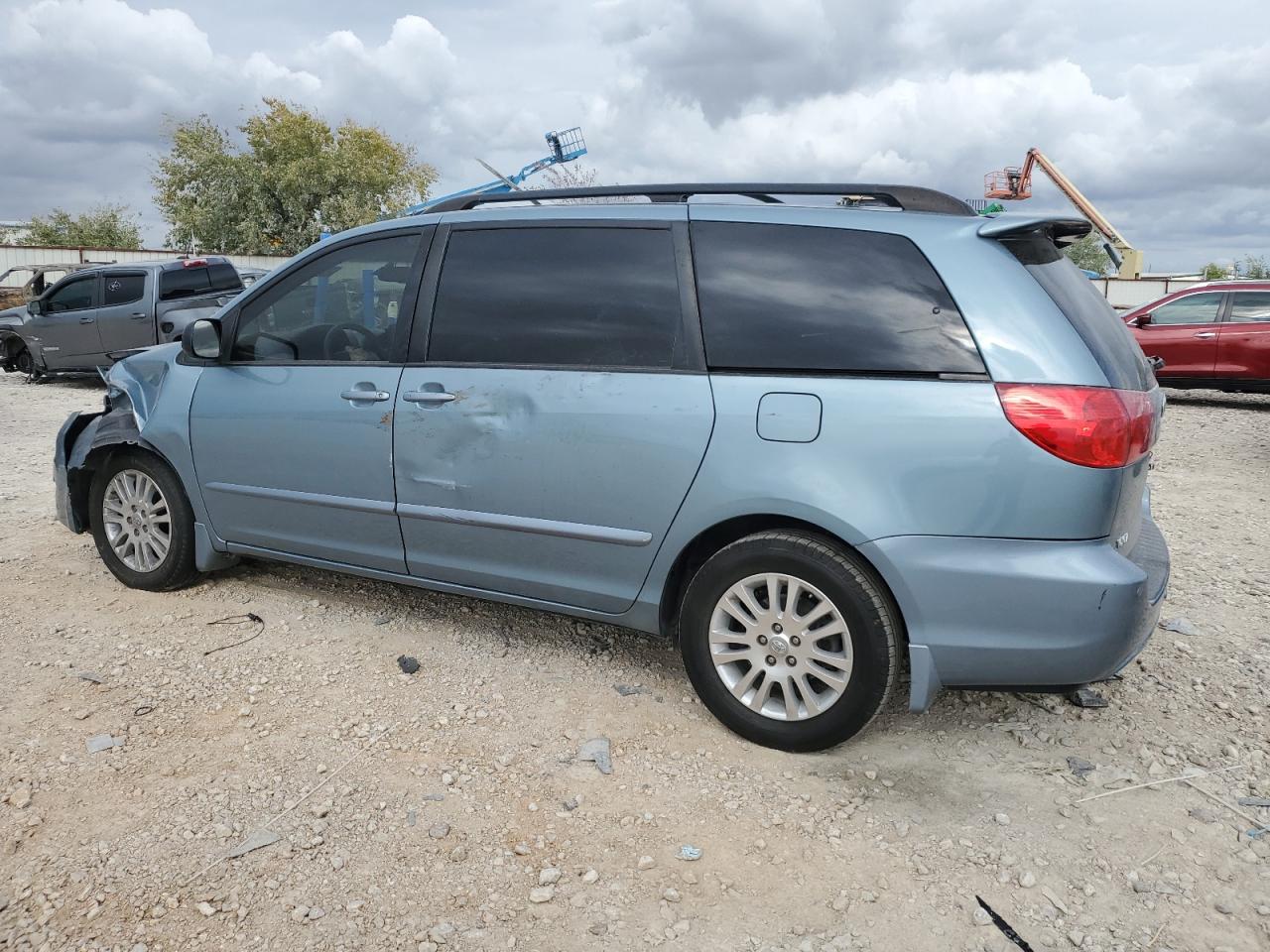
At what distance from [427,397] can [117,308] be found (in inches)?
442

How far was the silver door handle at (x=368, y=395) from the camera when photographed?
150 inches

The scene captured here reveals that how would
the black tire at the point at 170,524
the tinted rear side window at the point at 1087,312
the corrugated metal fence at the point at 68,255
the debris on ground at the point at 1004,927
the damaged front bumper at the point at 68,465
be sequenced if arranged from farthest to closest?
1. the corrugated metal fence at the point at 68,255
2. the damaged front bumper at the point at 68,465
3. the black tire at the point at 170,524
4. the tinted rear side window at the point at 1087,312
5. the debris on ground at the point at 1004,927

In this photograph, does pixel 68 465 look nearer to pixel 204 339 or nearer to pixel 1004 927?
pixel 204 339

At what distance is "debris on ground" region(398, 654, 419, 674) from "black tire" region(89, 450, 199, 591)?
1388 millimetres

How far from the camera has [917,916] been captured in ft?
8.04

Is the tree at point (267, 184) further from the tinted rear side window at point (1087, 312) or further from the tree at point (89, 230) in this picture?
the tinted rear side window at point (1087, 312)

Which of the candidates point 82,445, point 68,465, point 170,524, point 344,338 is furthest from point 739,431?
point 68,465

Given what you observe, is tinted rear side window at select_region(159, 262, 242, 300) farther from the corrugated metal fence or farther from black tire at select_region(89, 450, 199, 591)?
the corrugated metal fence

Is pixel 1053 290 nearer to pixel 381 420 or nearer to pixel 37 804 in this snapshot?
pixel 381 420

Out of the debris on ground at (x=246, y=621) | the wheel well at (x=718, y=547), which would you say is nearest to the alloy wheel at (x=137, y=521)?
the debris on ground at (x=246, y=621)

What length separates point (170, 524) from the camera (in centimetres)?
459

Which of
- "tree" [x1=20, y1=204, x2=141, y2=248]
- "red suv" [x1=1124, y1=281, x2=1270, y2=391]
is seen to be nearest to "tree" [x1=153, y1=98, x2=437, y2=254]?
"tree" [x1=20, y1=204, x2=141, y2=248]

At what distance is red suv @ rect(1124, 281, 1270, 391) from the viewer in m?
12.1

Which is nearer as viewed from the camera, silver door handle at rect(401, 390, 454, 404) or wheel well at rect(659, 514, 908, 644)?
wheel well at rect(659, 514, 908, 644)
